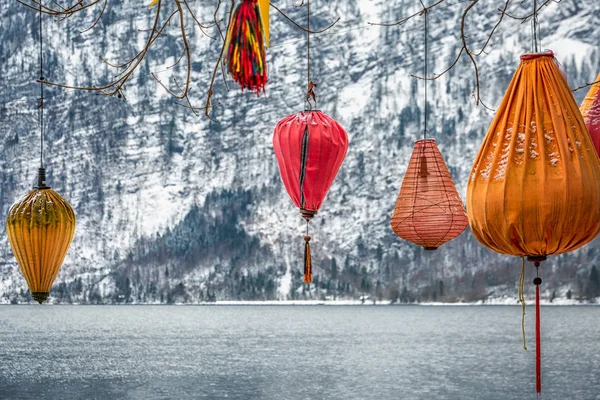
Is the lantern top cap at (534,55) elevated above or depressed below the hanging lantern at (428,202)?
above

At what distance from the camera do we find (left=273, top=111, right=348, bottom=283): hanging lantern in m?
6.78

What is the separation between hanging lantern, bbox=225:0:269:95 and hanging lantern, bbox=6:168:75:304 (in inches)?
99.6

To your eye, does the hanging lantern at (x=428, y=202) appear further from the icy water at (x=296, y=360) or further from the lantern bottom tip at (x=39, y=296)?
the icy water at (x=296, y=360)

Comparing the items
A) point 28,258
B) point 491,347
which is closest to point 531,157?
point 28,258

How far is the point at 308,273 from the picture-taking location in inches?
274

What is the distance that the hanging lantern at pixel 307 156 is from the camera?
678 cm

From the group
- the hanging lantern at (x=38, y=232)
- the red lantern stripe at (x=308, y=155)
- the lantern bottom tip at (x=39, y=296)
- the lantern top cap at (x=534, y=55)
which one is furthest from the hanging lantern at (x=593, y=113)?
the lantern bottom tip at (x=39, y=296)

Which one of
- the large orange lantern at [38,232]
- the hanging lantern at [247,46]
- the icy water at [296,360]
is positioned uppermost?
the hanging lantern at [247,46]

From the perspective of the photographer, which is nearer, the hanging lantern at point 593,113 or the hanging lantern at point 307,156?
the hanging lantern at point 593,113

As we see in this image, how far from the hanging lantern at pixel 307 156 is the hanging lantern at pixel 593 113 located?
1696 millimetres

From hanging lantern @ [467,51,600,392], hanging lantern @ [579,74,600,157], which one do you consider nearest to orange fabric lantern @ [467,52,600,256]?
hanging lantern @ [467,51,600,392]

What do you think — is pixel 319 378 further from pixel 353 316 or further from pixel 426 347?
pixel 353 316

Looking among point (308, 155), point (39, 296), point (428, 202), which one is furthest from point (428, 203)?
point (39, 296)

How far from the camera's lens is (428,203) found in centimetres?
722
